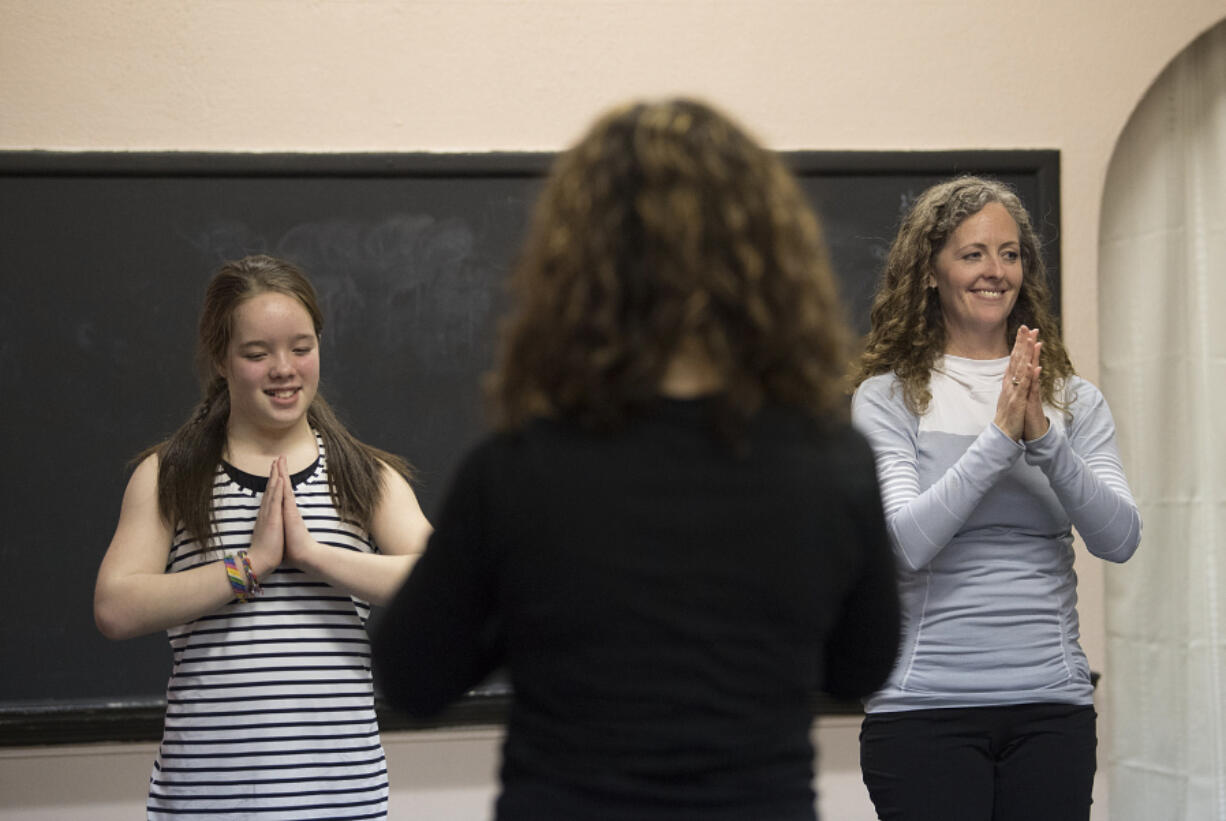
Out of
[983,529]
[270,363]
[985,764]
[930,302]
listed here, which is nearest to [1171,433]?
[930,302]

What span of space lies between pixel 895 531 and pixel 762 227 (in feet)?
2.75

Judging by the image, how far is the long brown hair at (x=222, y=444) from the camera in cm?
161

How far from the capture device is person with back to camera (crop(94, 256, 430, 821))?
5.07 feet

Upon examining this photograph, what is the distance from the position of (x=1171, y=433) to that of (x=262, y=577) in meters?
2.55

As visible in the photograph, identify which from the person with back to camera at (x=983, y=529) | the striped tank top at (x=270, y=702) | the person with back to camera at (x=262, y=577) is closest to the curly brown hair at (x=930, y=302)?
the person with back to camera at (x=983, y=529)

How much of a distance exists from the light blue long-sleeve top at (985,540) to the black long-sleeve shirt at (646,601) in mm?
752

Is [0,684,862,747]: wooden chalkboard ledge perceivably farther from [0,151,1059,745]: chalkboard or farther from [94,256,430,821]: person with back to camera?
[94,256,430,821]: person with back to camera

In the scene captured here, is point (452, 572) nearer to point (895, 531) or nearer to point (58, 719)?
point (895, 531)

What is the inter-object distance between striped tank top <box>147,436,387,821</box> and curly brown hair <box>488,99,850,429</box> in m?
0.79

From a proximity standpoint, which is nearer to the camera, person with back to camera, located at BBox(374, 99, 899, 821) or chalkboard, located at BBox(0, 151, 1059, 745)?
person with back to camera, located at BBox(374, 99, 899, 821)

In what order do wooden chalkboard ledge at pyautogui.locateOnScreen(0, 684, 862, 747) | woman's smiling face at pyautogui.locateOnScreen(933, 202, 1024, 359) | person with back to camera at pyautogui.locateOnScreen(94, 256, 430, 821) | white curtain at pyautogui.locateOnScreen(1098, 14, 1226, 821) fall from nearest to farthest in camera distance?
person with back to camera at pyautogui.locateOnScreen(94, 256, 430, 821) < woman's smiling face at pyautogui.locateOnScreen(933, 202, 1024, 359) < wooden chalkboard ledge at pyautogui.locateOnScreen(0, 684, 862, 747) < white curtain at pyautogui.locateOnScreen(1098, 14, 1226, 821)

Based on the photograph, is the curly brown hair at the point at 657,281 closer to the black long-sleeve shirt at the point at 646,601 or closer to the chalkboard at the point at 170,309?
the black long-sleeve shirt at the point at 646,601

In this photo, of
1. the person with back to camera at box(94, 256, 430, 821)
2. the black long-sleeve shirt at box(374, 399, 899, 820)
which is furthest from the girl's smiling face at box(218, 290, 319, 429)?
the black long-sleeve shirt at box(374, 399, 899, 820)

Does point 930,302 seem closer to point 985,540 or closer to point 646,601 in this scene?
point 985,540
